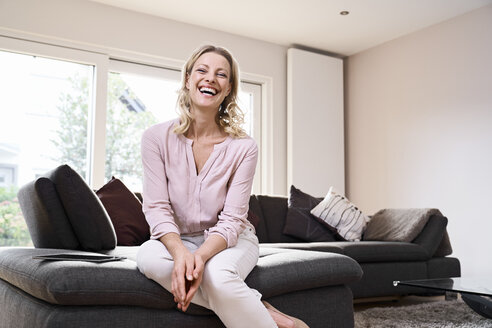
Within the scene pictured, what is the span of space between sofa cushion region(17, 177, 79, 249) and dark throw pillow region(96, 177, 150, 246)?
0.55 meters

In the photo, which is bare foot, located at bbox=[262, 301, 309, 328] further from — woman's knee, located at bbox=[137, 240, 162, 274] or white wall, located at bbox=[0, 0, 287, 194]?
white wall, located at bbox=[0, 0, 287, 194]

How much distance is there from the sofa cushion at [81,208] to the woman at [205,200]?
1.44 ft

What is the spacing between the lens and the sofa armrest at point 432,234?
3.58 m

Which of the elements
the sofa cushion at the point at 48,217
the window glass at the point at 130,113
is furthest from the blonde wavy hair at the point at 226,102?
the window glass at the point at 130,113

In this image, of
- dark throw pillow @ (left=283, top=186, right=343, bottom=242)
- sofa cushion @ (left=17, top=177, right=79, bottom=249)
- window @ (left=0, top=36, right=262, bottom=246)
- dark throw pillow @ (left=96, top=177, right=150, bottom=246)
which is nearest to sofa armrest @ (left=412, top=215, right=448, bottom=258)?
dark throw pillow @ (left=283, top=186, right=343, bottom=242)

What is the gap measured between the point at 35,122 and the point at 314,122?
282 cm

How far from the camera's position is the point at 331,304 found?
201 cm

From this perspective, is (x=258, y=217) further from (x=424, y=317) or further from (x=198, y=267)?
(x=198, y=267)

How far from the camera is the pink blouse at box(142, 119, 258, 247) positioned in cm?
182

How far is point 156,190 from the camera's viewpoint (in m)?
1.82

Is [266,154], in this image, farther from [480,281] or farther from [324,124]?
[480,281]

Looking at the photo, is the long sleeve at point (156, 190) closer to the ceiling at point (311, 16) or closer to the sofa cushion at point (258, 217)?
the sofa cushion at point (258, 217)

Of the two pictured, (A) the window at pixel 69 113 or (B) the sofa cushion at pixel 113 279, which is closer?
(B) the sofa cushion at pixel 113 279

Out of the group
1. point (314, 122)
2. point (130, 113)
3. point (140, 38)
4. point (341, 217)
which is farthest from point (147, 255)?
point (314, 122)
